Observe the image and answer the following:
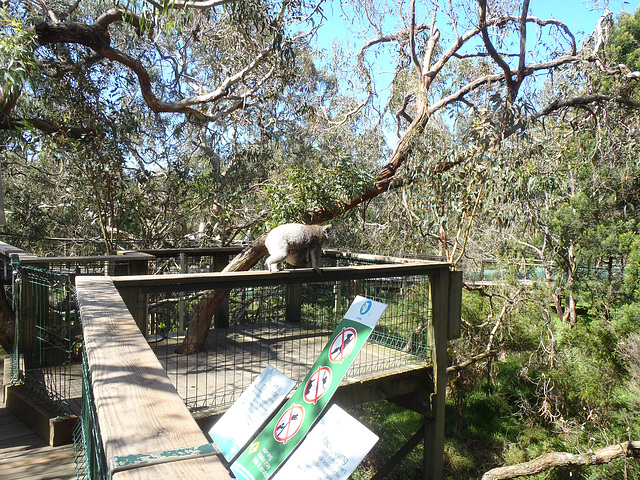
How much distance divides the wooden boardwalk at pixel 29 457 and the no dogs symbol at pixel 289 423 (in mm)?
1746

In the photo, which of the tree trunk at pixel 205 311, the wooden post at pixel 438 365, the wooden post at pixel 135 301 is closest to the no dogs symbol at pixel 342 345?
the wooden post at pixel 135 301

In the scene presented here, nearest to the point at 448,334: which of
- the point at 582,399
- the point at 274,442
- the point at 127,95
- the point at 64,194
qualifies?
the point at 274,442

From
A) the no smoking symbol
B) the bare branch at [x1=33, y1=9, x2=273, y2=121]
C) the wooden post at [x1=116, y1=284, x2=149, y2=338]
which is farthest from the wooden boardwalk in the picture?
the bare branch at [x1=33, y1=9, x2=273, y2=121]

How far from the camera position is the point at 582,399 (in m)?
6.90

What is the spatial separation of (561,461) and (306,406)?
432 centimetres

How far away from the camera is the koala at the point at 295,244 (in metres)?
3.36

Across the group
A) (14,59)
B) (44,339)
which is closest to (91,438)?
(44,339)

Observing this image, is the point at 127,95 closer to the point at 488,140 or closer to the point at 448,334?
the point at 488,140

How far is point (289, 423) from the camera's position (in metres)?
1.53

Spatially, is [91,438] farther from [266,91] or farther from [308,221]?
[266,91]

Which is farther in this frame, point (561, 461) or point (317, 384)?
point (561, 461)

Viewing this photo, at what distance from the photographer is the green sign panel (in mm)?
1460

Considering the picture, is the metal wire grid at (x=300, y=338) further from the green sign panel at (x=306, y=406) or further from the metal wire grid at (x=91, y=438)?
the green sign panel at (x=306, y=406)

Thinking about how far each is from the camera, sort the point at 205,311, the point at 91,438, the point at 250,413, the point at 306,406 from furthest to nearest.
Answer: the point at 205,311, the point at 250,413, the point at 306,406, the point at 91,438
